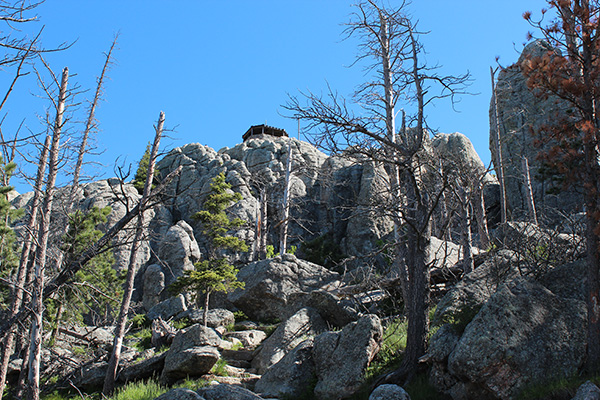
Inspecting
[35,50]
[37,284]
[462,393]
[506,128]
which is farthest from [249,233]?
[35,50]

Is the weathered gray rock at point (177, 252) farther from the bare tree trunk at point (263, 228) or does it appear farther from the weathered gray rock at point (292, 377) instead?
the weathered gray rock at point (292, 377)

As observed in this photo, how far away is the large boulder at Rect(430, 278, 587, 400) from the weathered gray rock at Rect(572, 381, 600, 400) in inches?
38.0

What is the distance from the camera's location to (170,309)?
22.5 metres

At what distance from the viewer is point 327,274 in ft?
69.9

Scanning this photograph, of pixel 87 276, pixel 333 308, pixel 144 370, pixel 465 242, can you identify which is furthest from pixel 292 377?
pixel 87 276

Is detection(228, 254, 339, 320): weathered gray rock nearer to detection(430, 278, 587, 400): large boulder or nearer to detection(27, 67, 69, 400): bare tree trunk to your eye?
detection(27, 67, 69, 400): bare tree trunk

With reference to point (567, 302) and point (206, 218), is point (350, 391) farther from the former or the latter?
point (206, 218)

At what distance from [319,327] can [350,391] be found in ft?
17.3

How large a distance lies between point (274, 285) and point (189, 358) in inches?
297

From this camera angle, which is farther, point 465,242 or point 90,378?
point 90,378

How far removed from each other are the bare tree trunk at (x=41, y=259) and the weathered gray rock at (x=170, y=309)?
34.1 feet

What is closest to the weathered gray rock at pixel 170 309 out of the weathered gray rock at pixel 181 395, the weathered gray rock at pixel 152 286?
the weathered gray rock at pixel 152 286

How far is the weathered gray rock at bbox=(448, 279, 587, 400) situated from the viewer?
7.24 metres

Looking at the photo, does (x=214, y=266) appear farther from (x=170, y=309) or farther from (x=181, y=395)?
(x=181, y=395)
